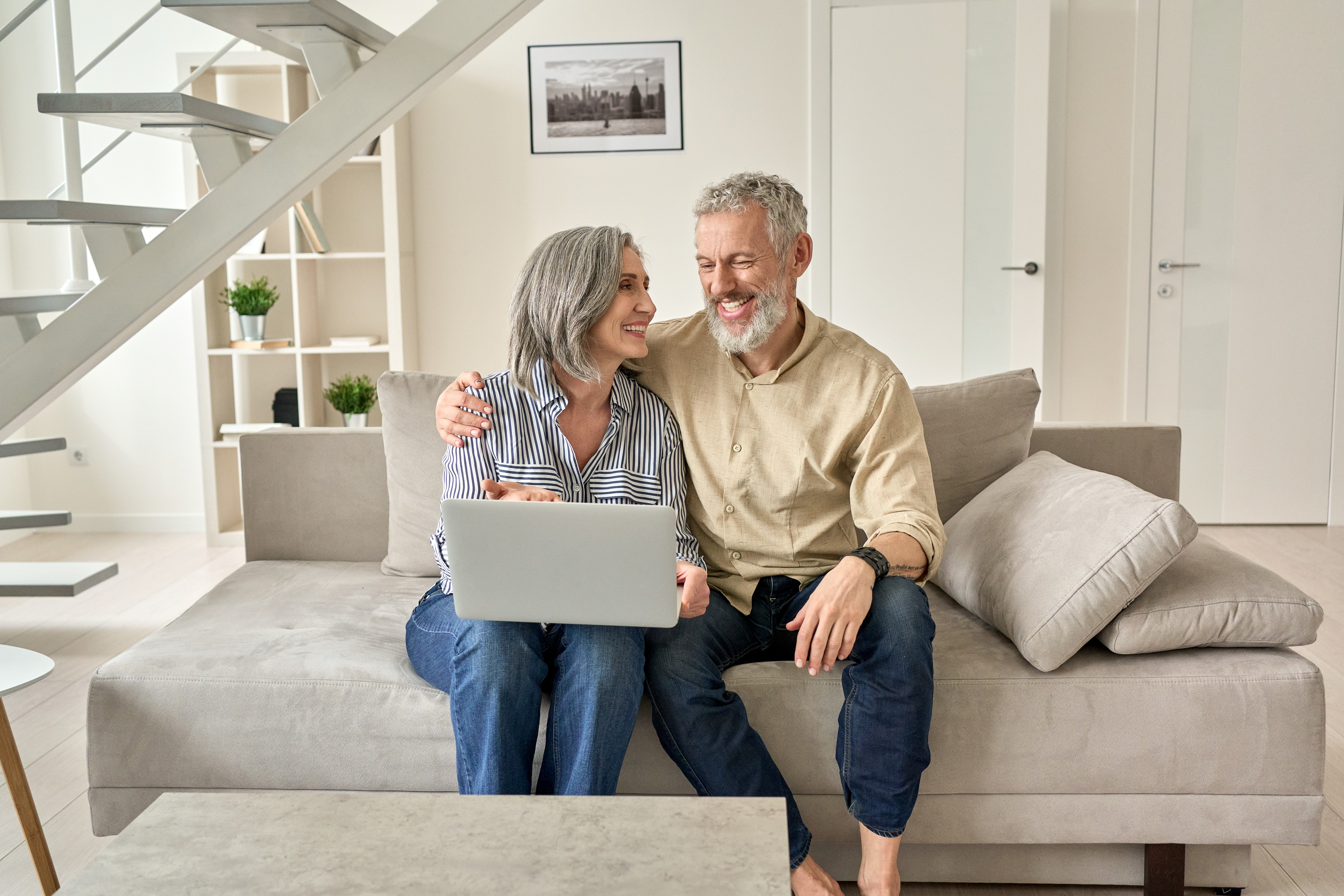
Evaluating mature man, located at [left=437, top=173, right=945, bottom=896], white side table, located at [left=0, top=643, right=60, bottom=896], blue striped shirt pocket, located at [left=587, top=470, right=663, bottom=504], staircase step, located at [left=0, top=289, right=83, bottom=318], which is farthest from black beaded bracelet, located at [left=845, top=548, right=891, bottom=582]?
staircase step, located at [left=0, top=289, right=83, bottom=318]

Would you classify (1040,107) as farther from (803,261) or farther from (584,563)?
(584,563)

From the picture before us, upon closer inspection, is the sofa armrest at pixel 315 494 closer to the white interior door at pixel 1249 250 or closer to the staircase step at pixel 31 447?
the staircase step at pixel 31 447

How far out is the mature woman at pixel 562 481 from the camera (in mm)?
1503

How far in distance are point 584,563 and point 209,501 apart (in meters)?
3.28

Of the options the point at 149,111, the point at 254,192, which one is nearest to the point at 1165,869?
the point at 254,192

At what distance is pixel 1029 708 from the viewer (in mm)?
1586

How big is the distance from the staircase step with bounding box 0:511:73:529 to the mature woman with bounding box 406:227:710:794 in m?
1.53

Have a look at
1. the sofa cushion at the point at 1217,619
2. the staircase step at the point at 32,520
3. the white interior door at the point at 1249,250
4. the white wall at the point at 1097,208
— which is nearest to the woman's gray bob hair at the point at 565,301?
the sofa cushion at the point at 1217,619

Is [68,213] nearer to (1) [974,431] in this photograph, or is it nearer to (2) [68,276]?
(1) [974,431]

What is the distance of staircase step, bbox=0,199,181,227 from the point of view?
6.98 ft

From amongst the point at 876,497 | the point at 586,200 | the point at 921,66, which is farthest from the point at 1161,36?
the point at 876,497

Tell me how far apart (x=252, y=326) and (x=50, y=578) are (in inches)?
61.8

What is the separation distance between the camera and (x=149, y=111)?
2.11m

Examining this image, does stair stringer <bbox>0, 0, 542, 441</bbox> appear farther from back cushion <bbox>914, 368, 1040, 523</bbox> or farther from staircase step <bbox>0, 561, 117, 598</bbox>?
back cushion <bbox>914, 368, 1040, 523</bbox>
